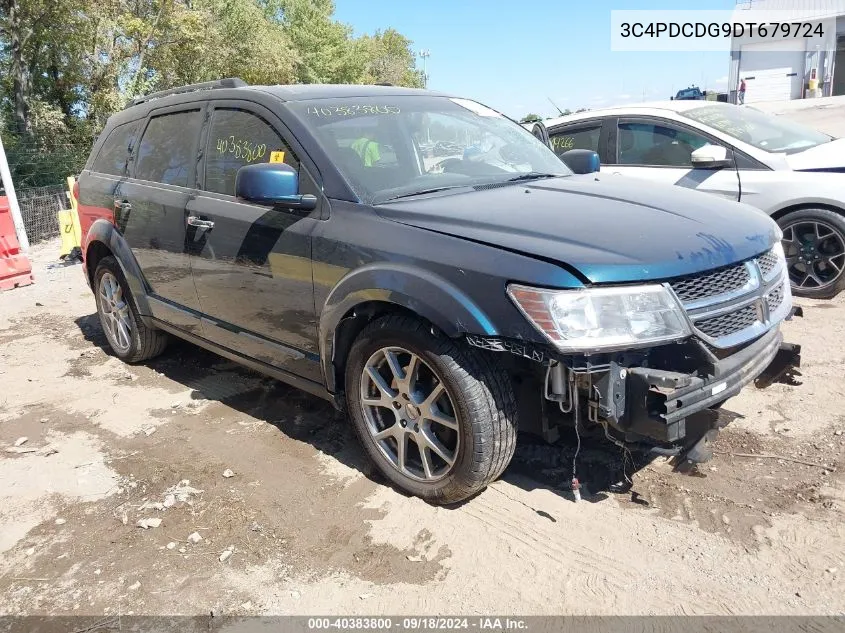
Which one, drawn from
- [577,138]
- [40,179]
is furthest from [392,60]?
[577,138]

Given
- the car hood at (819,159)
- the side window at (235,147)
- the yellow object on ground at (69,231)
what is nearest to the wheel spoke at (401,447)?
the side window at (235,147)

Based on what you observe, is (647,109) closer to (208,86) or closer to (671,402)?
(208,86)

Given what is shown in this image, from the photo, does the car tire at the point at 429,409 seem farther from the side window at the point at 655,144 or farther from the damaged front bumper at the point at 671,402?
the side window at the point at 655,144

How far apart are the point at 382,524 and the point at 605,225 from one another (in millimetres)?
1639

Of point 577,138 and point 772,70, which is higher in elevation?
point 772,70

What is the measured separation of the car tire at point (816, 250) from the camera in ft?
18.2

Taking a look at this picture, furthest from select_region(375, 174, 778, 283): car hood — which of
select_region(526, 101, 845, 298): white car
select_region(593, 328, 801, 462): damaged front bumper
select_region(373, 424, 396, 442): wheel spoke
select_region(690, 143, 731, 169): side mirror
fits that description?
select_region(690, 143, 731, 169): side mirror

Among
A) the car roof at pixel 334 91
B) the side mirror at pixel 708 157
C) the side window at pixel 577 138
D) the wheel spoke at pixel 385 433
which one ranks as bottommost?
the wheel spoke at pixel 385 433

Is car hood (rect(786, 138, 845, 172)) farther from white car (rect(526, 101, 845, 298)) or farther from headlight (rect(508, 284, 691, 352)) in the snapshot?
headlight (rect(508, 284, 691, 352))

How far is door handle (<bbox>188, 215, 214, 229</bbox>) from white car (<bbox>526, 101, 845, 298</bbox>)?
2.55 m

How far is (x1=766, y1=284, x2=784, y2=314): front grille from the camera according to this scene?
9.74ft

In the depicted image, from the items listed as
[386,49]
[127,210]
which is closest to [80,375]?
[127,210]

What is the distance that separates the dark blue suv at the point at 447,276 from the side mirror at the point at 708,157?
5.71 feet

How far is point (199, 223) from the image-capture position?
4000mm
